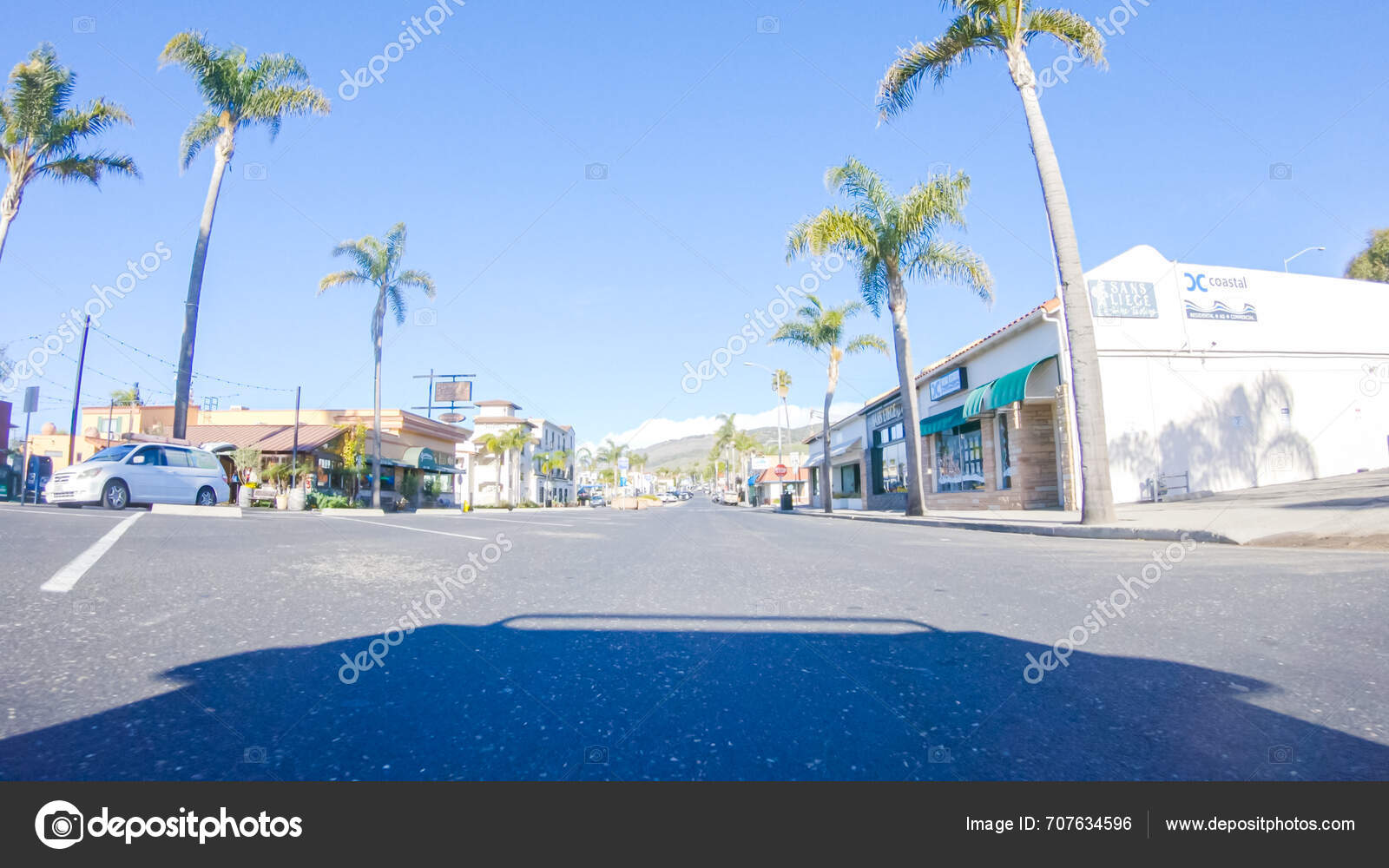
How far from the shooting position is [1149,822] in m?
1.57

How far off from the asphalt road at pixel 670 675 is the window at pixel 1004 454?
57.9ft

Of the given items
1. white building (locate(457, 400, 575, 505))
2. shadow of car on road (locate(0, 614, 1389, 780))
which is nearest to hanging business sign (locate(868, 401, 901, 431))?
white building (locate(457, 400, 575, 505))

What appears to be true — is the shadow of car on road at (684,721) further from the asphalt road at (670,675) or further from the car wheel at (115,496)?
the car wheel at (115,496)

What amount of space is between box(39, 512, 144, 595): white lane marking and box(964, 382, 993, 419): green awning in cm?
2174

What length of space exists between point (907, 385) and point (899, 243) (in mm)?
4747

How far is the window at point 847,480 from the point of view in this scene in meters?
44.6

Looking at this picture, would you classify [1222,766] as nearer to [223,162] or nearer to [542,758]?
[542,758]

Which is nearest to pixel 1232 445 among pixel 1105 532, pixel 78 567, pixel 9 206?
pixel 1105 532

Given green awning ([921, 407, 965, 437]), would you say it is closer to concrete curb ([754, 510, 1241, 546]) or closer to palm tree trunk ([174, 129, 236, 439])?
concrete curb ([754, 510, 1241, 546])

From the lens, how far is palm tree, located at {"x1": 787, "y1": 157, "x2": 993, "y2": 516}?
69.4ft

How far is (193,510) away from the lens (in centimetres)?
1359

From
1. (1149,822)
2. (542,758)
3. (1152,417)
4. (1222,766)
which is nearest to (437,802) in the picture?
(542,758)

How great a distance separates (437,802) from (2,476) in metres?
31.0

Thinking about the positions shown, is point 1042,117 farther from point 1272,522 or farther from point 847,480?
point 847,480
